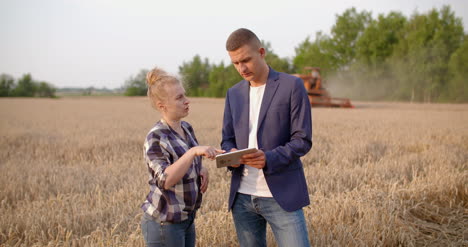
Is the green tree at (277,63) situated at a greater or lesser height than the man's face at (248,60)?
greater

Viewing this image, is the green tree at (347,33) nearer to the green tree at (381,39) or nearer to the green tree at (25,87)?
the green tree at (381,39)

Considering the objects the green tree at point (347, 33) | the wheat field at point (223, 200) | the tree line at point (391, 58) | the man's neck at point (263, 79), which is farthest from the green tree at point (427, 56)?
the man's neck at point (263, 79)

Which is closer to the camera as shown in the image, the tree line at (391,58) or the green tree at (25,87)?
the tree line at (391,58)

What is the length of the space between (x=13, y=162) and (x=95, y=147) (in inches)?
70.7

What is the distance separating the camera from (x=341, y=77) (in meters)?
49.0

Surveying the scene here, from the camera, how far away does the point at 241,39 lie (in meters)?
2.23

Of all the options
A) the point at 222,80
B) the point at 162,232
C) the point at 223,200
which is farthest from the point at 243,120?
the point at 222,80

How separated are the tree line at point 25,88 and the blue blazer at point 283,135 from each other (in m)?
64.4

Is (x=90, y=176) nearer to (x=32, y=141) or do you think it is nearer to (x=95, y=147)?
(x=95, y=147)

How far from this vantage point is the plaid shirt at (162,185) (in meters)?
2.09

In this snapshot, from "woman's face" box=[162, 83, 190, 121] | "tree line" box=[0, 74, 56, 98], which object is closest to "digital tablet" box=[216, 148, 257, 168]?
"woman's face" box=[162, 83, 190, 121]

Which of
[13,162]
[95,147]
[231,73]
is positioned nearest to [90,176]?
[13,162]

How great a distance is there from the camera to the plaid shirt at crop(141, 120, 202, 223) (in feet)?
6.85

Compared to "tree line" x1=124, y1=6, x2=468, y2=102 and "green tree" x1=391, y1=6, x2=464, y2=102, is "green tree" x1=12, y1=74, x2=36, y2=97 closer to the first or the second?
"tree line" x1=124, y1=6, x2=468, y2=102
